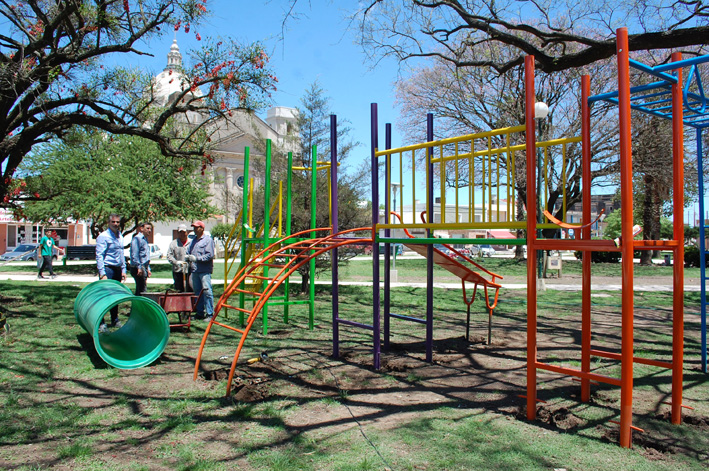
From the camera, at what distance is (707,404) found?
4848 millimetres

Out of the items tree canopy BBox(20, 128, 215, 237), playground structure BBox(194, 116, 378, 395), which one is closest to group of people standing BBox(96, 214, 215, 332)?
playground structure BBox(194, 116, 378, 395)

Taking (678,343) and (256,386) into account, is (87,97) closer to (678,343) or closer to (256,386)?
(256,386)

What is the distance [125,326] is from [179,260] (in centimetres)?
→ 227

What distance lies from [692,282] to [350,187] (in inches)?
549

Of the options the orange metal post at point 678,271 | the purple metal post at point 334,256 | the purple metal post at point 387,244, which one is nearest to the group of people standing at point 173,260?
the purple metal post at point 334,256

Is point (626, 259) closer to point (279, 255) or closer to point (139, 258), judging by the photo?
point (279, 255)

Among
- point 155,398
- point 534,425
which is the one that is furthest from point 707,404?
point 155,398

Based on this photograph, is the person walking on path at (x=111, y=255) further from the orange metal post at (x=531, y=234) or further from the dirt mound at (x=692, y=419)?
the dirt mound at (x=692, y=419)

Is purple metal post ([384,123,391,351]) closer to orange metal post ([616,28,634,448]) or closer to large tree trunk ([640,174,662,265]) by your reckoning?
orange metal post ([616,28,634,448])

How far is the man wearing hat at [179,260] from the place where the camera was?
10191mm

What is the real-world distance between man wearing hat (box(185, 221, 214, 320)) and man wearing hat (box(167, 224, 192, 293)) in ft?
1.73

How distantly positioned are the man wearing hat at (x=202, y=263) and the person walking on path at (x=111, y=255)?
127 centimetres

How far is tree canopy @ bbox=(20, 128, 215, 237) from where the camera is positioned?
22.4 m

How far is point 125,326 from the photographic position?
8336mm
